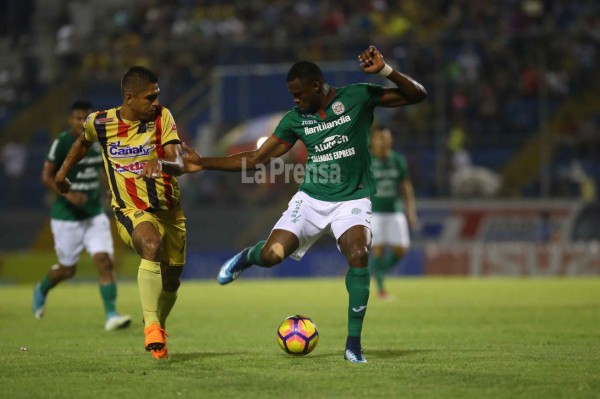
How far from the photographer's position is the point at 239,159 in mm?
9297

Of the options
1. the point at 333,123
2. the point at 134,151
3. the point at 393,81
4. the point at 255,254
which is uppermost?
the point at 393,81

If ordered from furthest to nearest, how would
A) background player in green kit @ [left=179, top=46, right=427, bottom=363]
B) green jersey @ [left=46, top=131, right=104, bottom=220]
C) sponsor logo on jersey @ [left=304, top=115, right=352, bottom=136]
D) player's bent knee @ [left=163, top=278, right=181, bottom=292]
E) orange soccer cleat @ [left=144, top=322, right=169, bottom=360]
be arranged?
green jersey @ [left=46, top=131, right=104, bottom=220]
player's bent knee @ [left=163, top=278, right=181, bottom=292]
sponsor logo on jersey @ [left=304, top=115, right=352, bottom=136]
background player in green kit @ [left=179, top=46, right=427, bottom=363]
orange soccer cleat @ [left=144, top=322, right=169, bottom=360]

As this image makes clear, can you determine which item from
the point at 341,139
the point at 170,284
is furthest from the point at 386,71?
the point at 170,284

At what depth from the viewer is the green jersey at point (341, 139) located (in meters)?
9.05

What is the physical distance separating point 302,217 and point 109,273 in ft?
15.1

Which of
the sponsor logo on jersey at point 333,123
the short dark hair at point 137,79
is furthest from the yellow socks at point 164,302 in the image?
the sponsor logo on jersey at point 333,123

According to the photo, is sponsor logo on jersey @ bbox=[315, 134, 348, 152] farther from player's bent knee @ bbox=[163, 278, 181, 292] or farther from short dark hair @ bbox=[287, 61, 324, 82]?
player's bent knee @ bbox=[163, 278, 181, 292]

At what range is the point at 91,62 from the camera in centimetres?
2908

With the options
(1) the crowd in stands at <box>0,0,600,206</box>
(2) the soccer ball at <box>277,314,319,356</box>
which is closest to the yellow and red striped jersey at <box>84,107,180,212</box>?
(2) the soccer ball at <box>277,314,319,356</box>

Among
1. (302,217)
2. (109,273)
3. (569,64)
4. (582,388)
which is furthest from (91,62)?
(582,388)

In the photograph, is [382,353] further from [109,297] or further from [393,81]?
[109,297]

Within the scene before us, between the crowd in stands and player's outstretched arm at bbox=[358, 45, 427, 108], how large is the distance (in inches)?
626

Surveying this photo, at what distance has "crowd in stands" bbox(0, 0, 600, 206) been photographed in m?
25.0

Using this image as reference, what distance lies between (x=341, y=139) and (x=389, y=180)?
9062mm
